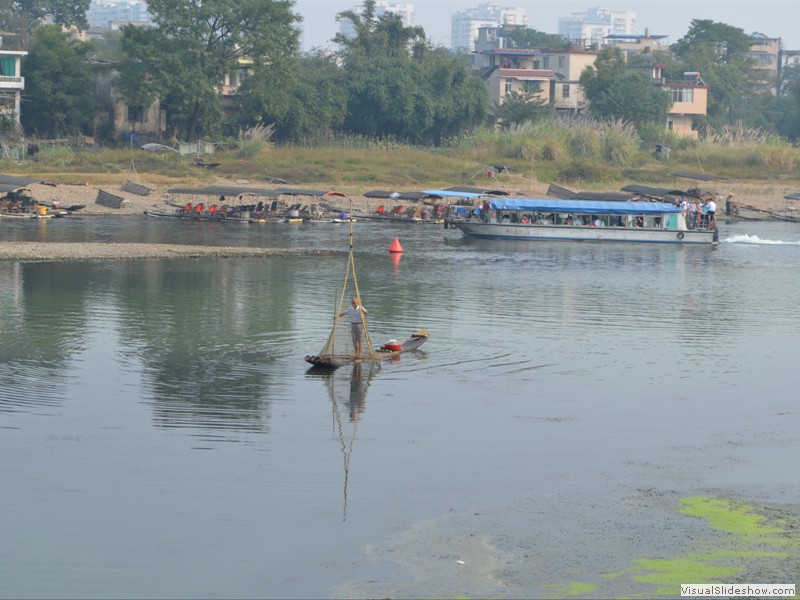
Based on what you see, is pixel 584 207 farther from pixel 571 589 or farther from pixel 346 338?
pixel 571 589

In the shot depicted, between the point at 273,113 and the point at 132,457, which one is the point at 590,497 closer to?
the point at 132,457

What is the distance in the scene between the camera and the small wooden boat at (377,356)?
29.7 m

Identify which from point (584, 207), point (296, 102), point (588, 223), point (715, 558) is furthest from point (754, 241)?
point (715, 558)

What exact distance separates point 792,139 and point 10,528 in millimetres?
112808

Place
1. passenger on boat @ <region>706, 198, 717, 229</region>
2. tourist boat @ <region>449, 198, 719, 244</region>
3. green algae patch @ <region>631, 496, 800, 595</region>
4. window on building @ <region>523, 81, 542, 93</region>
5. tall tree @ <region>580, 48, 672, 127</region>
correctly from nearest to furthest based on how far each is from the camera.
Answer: green algae patch @ <region>631, 496, 800, 595</region> < tourist boat @ <region>449, 198, 719, 244</region> < passenger on boat @ <region>706, 198, 717, 229</region> < tall tree @ <region>580, 48, 672, 127</region> < window on building @ <region>523, 81, 542, 93</region>

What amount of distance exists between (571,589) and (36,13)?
131511mm

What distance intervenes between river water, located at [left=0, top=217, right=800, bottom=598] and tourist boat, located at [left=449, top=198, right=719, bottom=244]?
18907 mm

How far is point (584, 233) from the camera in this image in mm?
66375

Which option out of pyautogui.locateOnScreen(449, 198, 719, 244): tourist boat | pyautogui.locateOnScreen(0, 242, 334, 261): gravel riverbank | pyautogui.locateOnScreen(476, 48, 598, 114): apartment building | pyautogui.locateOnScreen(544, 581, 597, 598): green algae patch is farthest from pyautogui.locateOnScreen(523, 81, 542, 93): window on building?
pyautogui.locateOnScreen(544, 581, 597, 598): green algae patch

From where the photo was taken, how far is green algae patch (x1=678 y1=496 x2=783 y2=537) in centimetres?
1888

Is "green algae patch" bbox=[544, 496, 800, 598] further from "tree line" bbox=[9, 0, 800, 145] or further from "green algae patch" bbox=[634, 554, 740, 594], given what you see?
"tree line" bbox=[9, 0, 800, 145]

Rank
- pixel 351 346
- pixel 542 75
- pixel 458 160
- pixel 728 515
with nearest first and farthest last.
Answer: pixel 728 515 < pixel 351 346 < pixel 458 160 < pixel 542 75

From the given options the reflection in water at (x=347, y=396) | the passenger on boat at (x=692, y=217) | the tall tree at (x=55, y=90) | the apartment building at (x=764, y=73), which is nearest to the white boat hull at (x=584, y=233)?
the passenger on boat at (x=692, y=217)

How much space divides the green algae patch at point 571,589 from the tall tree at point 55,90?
74146 millimetres
